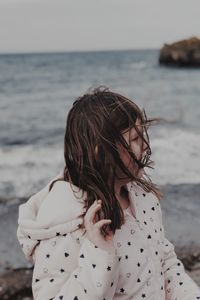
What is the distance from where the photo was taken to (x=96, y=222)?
5.77ft

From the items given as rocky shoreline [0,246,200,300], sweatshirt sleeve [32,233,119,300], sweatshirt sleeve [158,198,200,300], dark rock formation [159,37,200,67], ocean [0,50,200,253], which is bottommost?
dark rock formation [159,37,200,67]

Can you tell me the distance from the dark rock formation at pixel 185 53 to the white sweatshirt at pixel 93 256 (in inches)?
1894

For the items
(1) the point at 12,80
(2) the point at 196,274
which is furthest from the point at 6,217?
(1) the point at 12,80

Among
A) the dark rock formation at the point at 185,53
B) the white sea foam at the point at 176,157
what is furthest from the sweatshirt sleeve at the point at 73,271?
the dark rock formation at the point at 185,53

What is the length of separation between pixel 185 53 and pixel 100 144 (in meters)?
49.8

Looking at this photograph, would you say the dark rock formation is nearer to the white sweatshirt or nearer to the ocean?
the ocean

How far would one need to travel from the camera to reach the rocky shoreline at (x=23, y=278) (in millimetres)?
4512

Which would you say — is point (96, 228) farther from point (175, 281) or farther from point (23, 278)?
point (23, 278)

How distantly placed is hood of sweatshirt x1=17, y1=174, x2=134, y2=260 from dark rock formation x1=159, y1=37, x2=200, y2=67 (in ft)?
158

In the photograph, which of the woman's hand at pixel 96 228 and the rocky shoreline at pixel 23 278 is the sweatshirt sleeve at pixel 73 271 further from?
the rocky shoreline at pixel 23 278

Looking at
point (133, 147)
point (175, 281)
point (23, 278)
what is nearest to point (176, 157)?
point (23, 278)

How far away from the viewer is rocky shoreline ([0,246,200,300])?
4.51 metres

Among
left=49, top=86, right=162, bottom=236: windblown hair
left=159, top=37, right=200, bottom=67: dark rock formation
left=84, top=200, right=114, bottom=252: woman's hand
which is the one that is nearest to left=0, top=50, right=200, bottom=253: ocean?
left=49, top=86, right=162, bottom=236: windblown hair

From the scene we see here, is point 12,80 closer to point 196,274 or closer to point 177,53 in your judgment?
point 177,53
